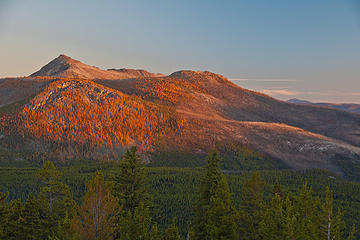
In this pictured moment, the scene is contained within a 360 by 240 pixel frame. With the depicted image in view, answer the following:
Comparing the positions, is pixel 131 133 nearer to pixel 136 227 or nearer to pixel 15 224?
pixel 15 224

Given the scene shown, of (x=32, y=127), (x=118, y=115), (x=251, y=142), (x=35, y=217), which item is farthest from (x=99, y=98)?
(x=35, y=217)

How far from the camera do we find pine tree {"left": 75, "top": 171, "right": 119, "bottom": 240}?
61.3 feet

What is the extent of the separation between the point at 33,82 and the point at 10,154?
92.8m

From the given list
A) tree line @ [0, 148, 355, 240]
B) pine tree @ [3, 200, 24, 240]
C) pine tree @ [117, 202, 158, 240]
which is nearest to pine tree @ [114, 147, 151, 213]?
tree line @ [0, 148, 355, 240]

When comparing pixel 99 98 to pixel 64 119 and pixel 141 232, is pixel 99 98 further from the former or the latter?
pixel 141 232

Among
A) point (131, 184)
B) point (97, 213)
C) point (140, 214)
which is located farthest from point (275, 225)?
point (97, 213)

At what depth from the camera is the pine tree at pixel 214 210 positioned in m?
21.3

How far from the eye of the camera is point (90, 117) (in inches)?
5891

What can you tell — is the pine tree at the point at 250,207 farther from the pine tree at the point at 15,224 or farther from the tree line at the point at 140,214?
the pine tree at the point at 15,224

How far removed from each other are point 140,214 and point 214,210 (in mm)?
6488

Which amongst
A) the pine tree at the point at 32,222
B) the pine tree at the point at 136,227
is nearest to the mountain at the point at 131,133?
the pine tree at the point at 32,222

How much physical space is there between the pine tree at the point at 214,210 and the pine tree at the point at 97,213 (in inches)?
295

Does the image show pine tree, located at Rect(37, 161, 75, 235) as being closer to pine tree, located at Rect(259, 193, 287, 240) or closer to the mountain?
pine tree, located at Rect(259, 193, 287, 240)

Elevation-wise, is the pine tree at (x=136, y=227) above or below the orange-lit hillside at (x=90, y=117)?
below
